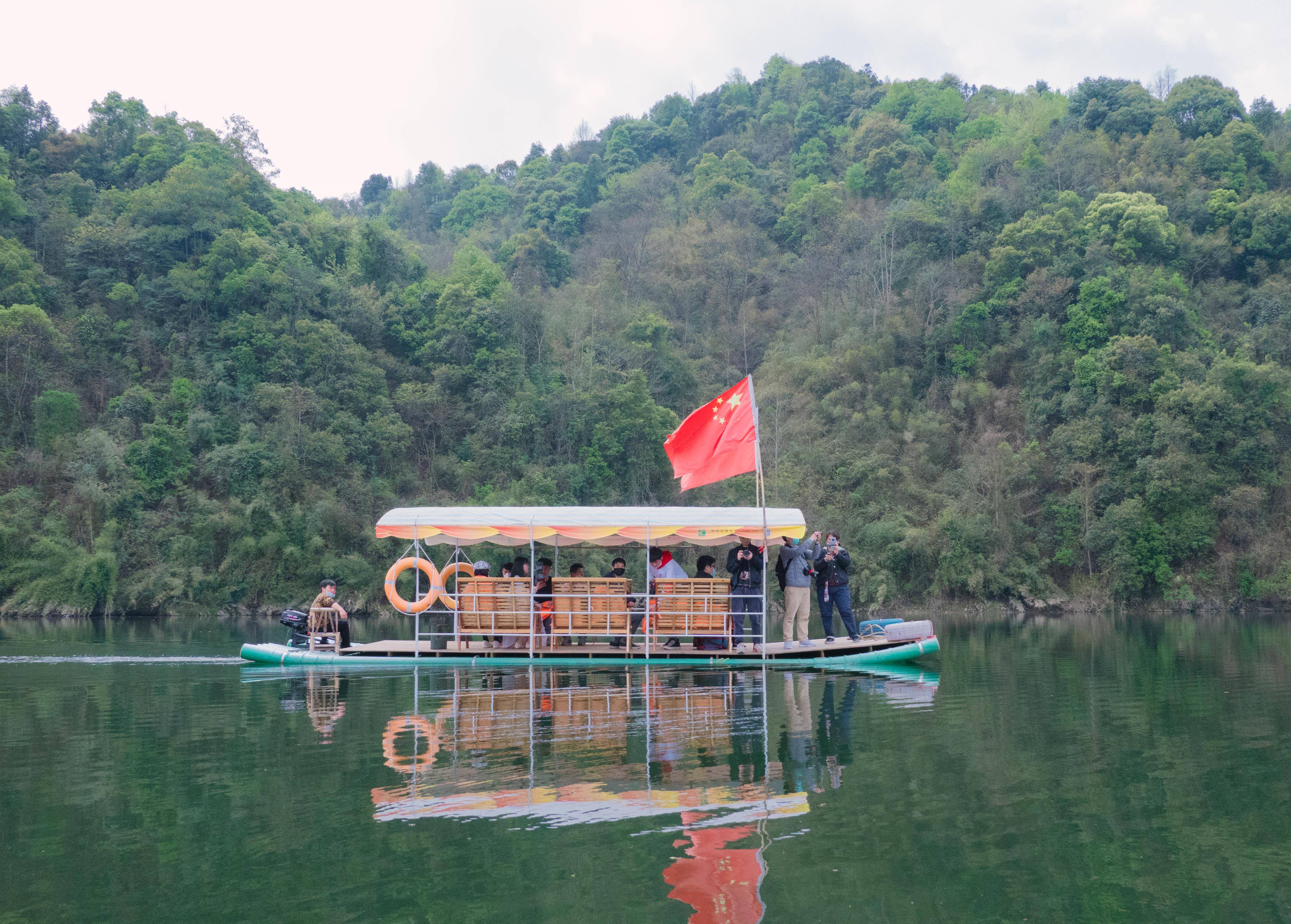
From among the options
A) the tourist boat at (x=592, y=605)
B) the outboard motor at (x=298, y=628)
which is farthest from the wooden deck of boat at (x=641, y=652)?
the outboard motor at (x=298, y=628)

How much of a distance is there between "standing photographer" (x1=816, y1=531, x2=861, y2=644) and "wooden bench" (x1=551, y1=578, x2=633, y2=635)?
3682mm

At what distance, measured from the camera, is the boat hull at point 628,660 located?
18.3 m

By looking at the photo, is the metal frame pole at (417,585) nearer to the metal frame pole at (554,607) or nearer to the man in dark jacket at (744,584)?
the metal frame pole at (554,607)

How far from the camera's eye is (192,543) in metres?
39.0

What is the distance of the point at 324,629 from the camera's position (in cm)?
1986

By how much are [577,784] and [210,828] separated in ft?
10.4

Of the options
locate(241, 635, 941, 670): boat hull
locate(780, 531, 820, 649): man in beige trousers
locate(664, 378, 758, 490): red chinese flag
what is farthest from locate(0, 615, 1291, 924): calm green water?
locate(664, 378, 758, 490): red chinese flag

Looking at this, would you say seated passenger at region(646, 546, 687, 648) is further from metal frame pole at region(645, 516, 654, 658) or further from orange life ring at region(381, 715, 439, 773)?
orange life ring at region(381, 715, 439, 773)

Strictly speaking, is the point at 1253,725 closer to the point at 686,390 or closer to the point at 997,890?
the point at 997,890

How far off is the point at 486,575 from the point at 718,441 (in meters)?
4.94

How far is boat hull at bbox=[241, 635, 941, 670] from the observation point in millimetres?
18344

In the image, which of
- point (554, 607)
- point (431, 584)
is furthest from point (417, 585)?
point (554, 607)

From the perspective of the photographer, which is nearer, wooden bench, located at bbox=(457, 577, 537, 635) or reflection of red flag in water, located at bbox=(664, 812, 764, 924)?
reflection of red flag in water, located at bbox=(664, 812, 764, 924)

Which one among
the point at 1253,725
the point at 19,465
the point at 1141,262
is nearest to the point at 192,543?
the point at 19,465
